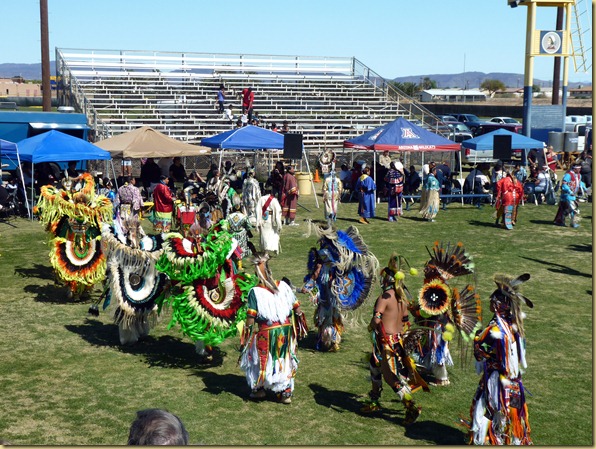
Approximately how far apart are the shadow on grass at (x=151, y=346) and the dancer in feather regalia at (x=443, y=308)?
241 centimetres

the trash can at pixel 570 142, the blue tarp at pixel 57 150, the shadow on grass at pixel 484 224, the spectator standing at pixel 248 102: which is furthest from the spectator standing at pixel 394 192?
the trash can at pixel 570 142

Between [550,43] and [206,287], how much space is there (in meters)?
21.6

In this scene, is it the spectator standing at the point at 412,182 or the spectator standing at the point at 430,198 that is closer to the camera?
the spectator standing at the point at 430,198

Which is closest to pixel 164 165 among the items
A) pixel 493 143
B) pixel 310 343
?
pixel 493 143

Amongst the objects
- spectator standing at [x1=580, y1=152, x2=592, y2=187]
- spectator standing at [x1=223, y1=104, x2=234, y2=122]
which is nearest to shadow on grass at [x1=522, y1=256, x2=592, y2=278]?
spectator standing at [x1=580, y1=152, x2=592, y2=187]

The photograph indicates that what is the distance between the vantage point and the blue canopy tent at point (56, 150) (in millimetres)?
17891

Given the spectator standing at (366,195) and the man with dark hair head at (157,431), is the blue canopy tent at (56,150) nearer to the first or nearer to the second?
the spectator standing at (366,195)

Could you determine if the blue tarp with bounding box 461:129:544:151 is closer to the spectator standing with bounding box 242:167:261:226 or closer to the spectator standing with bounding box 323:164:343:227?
the spectator standing with bounding box 323:164:343:227

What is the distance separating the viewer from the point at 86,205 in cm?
1180

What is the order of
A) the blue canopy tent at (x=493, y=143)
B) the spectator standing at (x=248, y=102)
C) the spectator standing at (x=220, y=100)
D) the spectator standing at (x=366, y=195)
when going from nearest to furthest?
the spectator standing at (x=366, y=195)
the blue canopy tent at (x=493, y=143)
the spectator standing at (x=248, y=102)
the spectator standing at (x=220, y=100)

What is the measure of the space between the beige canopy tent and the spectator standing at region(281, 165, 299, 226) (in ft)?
9.96

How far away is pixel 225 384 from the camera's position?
28.6ft

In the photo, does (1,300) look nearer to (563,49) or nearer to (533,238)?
(533,238)

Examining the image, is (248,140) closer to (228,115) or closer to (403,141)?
(403,141)
